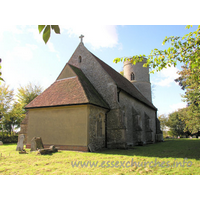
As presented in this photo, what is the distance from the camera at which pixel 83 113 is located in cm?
1297

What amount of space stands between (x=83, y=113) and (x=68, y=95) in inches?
97.2

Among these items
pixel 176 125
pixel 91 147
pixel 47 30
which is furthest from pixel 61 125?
pixel 176 125

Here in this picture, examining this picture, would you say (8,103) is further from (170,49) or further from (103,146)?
(170,49)

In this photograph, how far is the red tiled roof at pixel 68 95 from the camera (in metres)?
13.4

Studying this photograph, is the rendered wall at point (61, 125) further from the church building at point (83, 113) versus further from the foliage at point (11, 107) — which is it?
the foliage at point (11, 107)

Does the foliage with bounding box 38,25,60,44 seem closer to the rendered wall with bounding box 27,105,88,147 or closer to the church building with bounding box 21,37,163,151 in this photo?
the church building with bounding box 21,37,163,151

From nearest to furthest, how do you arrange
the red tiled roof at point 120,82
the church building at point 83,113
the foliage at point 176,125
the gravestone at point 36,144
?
the gravestone at point 36,144, the church building at point 83,113, the red tiled roof at point 120,82, the foliage at point 176,125

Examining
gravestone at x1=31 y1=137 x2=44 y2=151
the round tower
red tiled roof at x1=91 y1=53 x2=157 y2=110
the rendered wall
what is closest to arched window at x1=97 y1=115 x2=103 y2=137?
the rendered wall

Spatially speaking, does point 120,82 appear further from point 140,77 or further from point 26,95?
point 26,95

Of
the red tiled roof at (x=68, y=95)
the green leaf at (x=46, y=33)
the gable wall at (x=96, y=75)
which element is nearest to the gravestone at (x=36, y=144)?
the red tiled roof at (x=68, y=95)

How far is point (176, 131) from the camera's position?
54219mm

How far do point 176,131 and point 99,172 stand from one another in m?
55.0

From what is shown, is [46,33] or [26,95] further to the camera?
[26,95]

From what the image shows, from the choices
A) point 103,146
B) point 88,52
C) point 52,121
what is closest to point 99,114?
point 103,146
